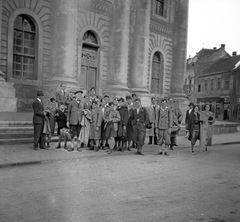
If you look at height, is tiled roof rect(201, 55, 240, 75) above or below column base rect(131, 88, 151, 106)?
above

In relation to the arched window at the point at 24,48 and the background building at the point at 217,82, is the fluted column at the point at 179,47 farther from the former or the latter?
the background building at the point at 217,82

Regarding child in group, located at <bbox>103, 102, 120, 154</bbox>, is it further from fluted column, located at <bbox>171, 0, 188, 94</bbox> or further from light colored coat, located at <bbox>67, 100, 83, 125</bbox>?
fluted column, located at <bbox>171, 0, 188, 94</bbox>

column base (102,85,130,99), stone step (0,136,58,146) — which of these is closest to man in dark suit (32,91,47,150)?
stone step (0,136,58,146)

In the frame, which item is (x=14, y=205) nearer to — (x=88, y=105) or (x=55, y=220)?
(x=55, y=220)

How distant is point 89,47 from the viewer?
20.5m

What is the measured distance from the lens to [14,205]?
487 centimetres

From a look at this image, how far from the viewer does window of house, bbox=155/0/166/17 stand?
25231 millimetres

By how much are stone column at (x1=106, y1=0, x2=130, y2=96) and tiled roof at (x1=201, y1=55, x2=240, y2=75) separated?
3778 centimetres

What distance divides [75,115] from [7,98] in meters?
4.77

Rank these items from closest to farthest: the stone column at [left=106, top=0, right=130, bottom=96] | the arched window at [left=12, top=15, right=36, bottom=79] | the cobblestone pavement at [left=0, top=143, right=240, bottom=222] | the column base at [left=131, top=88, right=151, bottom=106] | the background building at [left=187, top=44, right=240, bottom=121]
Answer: the cobblestone pavement at [left=0, top=143, right=240, bottom=222]
the arched window at [left=12, top=15, right=36, bottom=79]
the stone column at [left=106, top=0, right=130, bottom=96]
the column base at [left=131, top=88, right=151, bottom=106]
the background building at [left=187, top=44, right=240, bottom=121]

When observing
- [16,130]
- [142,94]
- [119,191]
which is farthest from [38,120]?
[142,94]

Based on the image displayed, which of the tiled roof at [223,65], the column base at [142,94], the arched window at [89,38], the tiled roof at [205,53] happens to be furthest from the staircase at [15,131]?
the tiled roof at [205,53]

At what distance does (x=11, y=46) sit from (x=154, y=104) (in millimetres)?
8608

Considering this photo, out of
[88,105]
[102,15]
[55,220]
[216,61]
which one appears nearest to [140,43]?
[102,15]
